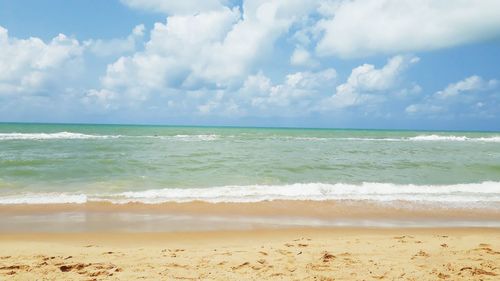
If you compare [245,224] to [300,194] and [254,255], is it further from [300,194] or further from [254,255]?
[300,194]

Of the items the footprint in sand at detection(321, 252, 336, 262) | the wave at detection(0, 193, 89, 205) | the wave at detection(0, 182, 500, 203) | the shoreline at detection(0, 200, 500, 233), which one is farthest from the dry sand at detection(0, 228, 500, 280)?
the wave at detection(0, 182, 500, 203)

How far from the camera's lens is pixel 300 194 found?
37.4ft

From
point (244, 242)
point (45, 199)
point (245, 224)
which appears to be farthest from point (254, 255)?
point (45, 199)

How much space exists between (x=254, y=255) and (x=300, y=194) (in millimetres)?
6222

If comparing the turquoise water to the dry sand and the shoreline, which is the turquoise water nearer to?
the shoreline

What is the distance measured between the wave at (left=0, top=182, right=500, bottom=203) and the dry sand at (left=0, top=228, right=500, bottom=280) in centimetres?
327

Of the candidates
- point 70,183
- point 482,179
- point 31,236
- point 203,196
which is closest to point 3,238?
point 31,236

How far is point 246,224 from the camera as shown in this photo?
777cm

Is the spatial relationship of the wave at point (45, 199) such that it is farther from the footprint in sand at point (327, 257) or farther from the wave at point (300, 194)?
the footprint in sand at point (327, 257)

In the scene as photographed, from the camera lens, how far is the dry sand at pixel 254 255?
462 centimetres

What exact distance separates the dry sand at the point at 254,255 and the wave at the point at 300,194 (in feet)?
10.7

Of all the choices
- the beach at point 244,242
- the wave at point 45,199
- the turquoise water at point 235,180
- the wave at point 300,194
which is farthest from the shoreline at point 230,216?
the turquoise water at point 235,180

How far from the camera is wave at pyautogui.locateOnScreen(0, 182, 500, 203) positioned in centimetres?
1019

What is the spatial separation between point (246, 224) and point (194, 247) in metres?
1.96
